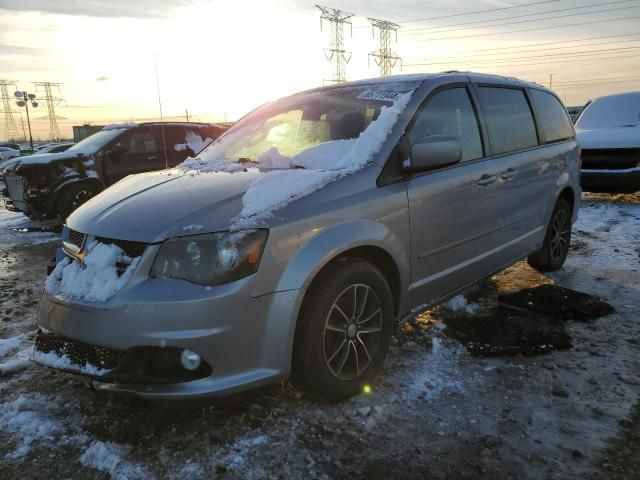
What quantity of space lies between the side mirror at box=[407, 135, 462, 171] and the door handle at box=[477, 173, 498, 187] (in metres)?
0.64

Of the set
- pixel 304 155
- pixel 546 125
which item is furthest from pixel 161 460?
pixel 546 125

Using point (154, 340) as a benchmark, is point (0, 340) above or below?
below

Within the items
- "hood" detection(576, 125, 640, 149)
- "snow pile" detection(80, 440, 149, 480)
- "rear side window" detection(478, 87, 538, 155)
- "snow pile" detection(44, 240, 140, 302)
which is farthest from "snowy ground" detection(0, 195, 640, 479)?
"hood" detection(576, 125, 640, 149)

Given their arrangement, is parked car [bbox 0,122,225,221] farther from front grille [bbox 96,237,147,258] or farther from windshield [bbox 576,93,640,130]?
windshield [bbox 576,93,640,130]

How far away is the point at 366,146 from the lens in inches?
114

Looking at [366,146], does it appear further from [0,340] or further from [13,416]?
[0,340]

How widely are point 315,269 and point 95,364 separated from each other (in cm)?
111

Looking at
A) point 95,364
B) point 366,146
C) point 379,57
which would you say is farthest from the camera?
point 379,57

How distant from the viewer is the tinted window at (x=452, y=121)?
3182mm

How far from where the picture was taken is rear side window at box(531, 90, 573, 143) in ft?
15.2

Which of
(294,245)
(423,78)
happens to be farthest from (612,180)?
(294,245)

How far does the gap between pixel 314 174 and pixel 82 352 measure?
4.74ft

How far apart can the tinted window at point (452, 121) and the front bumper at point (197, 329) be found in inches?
58.7

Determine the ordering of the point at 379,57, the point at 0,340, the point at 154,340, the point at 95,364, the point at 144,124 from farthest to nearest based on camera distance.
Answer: the point at 379,57 < the point at 144,124 < the point at 0,340 < the point at 95,364 < the point at 154,340
